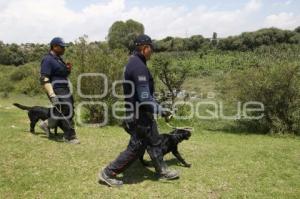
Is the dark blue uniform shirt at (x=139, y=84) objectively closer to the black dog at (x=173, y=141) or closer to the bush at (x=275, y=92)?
the black dog at (x=173, y=141)

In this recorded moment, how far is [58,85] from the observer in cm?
890

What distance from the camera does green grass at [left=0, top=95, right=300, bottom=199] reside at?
632cm

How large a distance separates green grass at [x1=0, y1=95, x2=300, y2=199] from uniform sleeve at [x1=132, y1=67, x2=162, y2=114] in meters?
1.32

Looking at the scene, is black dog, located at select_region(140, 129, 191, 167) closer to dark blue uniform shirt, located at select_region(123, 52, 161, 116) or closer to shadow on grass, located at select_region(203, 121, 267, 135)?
dark blue uniform shirt, located at select_region(123, 52, 161, 116)

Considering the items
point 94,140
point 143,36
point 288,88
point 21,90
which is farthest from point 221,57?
point 143,36

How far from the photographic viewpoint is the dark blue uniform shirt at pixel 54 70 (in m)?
8.65

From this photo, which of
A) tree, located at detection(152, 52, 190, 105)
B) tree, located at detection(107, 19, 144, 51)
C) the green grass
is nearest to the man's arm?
the green grass

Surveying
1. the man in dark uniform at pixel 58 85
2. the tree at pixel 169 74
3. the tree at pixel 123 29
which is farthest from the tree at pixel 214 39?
the man in dark uniform at pixel 58 85

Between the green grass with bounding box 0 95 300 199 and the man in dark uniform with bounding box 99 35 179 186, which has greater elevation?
the man in dark uniform with bounding box 99 35 179 186

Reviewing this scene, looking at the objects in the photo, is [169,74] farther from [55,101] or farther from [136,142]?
[136,142]

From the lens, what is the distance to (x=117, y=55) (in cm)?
1432

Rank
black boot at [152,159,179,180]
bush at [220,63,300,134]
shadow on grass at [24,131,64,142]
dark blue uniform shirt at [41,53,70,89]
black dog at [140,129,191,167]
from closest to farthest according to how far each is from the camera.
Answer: black boot at [152,159,179,180], black dog at [140,129,191,167], dark blue uniform shirt at [41,53,70,89], shadow on grass at [24,131,64,142], bush at [220,63,300,134]

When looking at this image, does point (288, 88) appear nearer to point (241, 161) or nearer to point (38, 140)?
point (241, 161)

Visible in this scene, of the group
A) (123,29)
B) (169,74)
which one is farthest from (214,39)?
(169,74)
